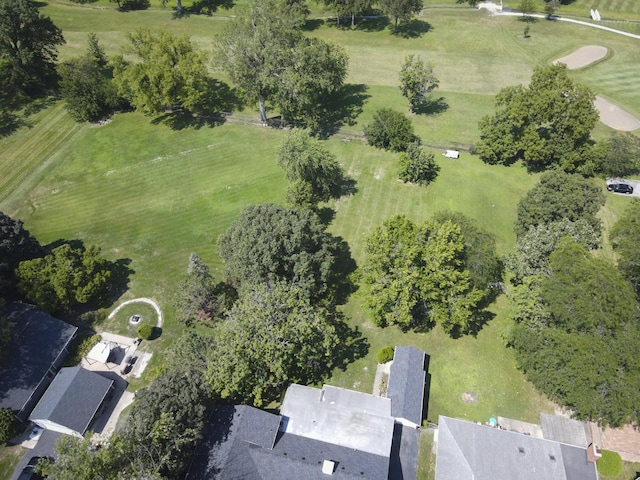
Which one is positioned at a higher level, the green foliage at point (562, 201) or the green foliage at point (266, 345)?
the green foliage at point (562, 201)

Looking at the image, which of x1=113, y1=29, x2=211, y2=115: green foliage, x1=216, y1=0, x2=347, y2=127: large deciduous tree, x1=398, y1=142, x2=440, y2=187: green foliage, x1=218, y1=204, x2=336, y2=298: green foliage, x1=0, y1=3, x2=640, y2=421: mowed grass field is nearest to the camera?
x1=218, y1=204, x2=336, y2=298: green foliage

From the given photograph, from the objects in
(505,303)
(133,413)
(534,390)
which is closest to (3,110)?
(133,413)

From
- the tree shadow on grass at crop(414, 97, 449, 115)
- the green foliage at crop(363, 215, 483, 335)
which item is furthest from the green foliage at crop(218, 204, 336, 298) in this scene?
the tree shadow on grass at crop(414, 97, 449, 115)

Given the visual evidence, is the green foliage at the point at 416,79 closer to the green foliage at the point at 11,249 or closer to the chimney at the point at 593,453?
the chimney at the point at 593,453

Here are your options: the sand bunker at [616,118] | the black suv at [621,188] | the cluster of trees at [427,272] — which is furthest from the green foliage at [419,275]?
the sand bunker at [616,118]

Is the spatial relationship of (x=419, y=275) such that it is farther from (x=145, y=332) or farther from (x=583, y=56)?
(x=583, y=56)

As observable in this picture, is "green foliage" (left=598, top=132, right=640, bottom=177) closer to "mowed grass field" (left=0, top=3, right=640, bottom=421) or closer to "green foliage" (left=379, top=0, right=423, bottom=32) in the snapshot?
"mowed grass field" (left=0, top=3, right=640, bottom=421)

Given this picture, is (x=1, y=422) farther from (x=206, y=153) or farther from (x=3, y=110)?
(x=3, y=110)
